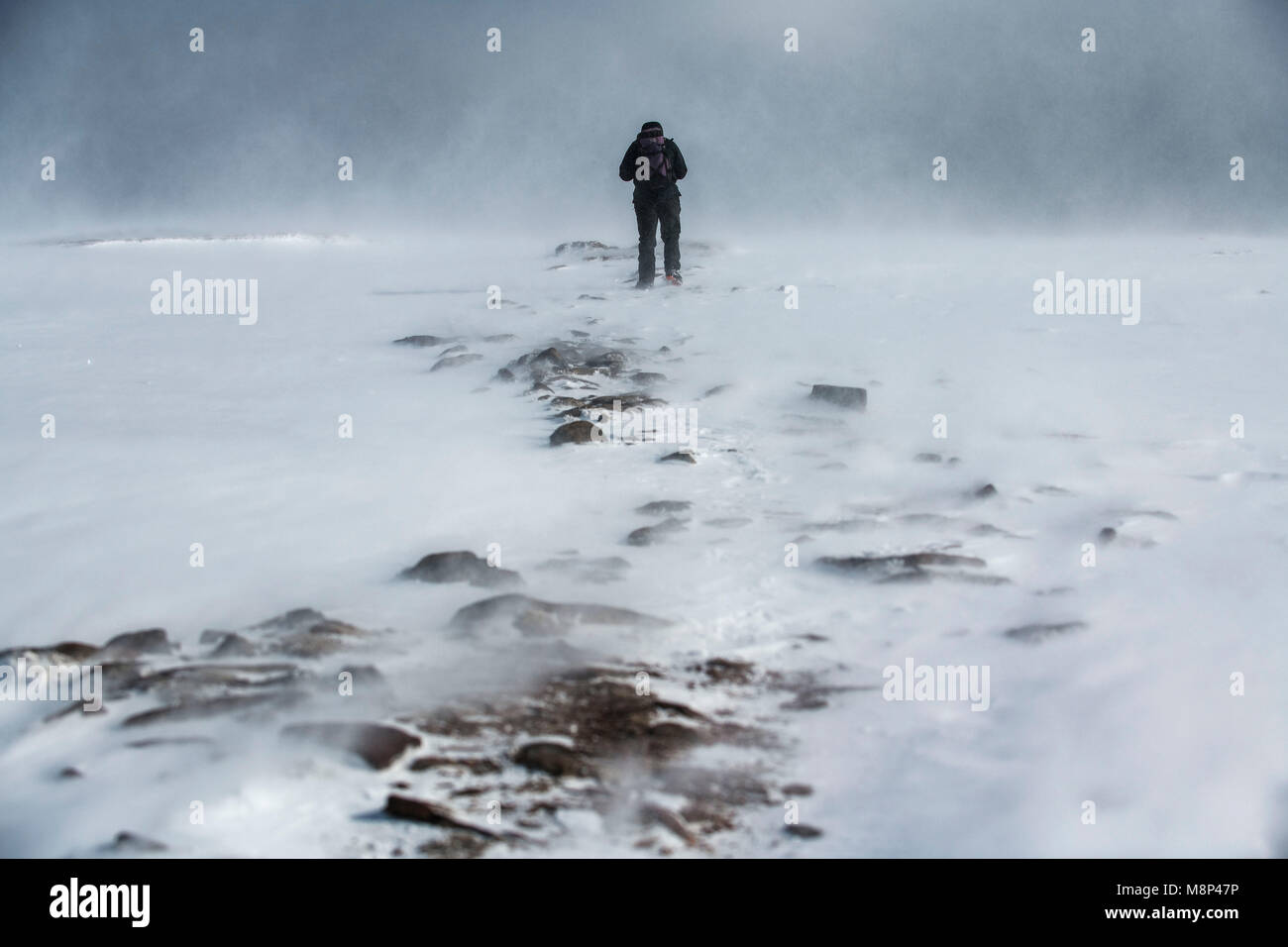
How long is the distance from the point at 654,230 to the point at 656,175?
0.55 metres

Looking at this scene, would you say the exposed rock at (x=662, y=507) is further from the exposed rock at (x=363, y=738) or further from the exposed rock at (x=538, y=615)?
the exposed rock at (x=363, y=738)

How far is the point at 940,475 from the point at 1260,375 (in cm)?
331

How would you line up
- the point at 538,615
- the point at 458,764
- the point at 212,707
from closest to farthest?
the point at 458,764 → the point at 212,707 → the point at 538,615

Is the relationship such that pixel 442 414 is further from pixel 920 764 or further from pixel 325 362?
pixel 920 764

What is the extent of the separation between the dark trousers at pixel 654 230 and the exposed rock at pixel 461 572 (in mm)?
7017

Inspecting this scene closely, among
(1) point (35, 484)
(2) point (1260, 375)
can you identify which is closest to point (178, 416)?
(1) point (35, 484)

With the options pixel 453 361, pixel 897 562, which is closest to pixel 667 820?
pixel 897 562

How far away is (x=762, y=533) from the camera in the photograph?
493 cm

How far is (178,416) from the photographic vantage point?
22.7 ft

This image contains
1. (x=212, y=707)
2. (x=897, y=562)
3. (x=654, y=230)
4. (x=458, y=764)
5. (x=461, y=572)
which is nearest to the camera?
(x=458, y=764)

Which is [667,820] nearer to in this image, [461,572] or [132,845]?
[132,845]

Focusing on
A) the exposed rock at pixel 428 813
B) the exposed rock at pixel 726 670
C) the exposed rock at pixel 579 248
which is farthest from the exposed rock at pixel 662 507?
the exposed rock at pixel 579 248

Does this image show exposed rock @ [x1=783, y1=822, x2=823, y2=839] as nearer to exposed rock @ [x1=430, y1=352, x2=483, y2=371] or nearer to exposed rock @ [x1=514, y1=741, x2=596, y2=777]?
exposed rock @ [x1=514, y1=741, x2=596, y2=777]
